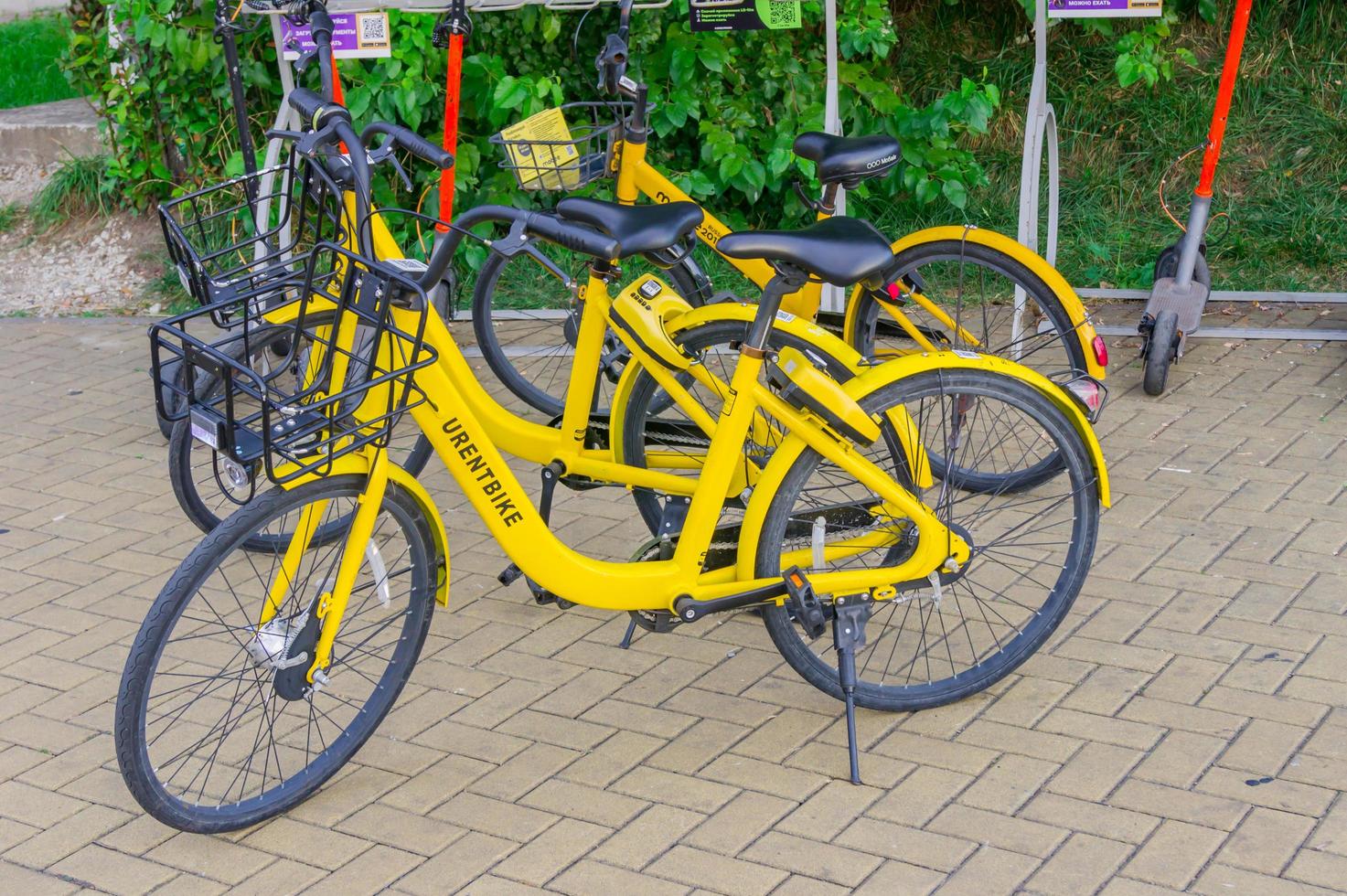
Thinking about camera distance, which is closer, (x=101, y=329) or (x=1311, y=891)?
(x=1311, y=891)

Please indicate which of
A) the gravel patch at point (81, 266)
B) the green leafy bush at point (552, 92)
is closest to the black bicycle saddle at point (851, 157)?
the green leafy bush at point (552, 92)

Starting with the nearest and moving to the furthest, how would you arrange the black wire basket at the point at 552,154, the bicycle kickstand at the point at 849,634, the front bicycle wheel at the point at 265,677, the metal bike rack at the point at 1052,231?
the front bicycle wheel at the point at 265,677 → the bicycle kickstand at the point at 849,634 → the black wire basket at the point at 552,154 → the metal bike rack at the point at 1052,231

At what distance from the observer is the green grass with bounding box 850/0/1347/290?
6859 millimetres

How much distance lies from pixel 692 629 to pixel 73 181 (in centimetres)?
493

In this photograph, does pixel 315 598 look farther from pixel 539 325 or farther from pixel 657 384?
pixel 539 325

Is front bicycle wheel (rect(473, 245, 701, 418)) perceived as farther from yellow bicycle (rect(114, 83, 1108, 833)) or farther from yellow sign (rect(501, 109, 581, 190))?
yellow bicycle (rect(114, 83, 1108, 833))

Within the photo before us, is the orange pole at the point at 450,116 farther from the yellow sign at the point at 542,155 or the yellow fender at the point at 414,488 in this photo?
the yellow fender at the point at 414,488

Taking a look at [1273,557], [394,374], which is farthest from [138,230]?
[1273,557]

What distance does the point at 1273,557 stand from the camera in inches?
167

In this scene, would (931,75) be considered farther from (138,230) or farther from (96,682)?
(96,682)

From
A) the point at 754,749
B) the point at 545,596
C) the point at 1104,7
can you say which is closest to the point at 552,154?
the point at 545,596

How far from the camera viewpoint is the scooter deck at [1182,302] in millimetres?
5488

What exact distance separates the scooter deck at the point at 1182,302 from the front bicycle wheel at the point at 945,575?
1.37 metres

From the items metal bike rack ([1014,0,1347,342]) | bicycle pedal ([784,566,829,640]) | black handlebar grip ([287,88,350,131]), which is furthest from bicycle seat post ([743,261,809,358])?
metal bike rack ([1014,0,1347,342])
